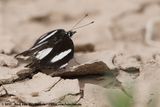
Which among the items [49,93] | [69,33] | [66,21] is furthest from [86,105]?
[66,21]

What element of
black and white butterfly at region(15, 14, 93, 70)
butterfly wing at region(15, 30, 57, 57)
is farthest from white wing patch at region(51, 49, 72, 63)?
butterfly wing at region(15, 30, 57, 57)

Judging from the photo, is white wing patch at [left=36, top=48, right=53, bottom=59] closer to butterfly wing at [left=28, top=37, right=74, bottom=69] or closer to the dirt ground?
butterfly wing at [left=28, top=37, right=74, bottom=69]

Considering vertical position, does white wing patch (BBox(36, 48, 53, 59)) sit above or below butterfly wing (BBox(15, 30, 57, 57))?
below

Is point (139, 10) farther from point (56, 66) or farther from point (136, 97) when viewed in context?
point (136, 97)

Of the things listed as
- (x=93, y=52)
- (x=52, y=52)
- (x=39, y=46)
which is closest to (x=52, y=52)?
(x=52, y=52)

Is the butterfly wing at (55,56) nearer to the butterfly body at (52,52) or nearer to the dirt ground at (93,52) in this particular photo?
the butterfly body at (52,52)

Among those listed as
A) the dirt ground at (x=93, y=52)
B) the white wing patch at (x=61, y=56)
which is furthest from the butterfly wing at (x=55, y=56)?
the dirt ground at (x=93, y=52)

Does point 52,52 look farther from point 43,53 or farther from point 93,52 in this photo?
point 93,52

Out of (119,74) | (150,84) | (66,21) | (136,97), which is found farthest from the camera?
(66,21)
